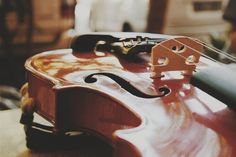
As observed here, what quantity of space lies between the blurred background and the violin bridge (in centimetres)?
177

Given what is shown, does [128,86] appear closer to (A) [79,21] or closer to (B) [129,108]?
(B) [129,108]

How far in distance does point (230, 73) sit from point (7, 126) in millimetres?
819

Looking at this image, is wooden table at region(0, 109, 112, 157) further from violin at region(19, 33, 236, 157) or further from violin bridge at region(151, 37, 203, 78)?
violin bridge at region(151, 37, 203, 78)

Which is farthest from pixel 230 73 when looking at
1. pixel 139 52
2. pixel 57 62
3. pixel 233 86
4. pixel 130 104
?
Answer: pixel 57 62

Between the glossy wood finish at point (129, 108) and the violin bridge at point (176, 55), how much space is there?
1.0 inches

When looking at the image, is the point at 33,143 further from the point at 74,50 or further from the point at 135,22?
the point at 135,22

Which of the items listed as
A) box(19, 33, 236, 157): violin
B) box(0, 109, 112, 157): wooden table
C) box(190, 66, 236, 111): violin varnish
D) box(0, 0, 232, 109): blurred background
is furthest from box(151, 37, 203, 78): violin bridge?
box(0, 0, 232, 109): blurred background

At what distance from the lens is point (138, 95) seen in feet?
2.72

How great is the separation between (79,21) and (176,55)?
196cm

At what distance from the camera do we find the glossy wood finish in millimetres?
621

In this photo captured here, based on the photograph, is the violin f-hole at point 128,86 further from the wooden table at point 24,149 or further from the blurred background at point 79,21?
the blurred background at point 79,21

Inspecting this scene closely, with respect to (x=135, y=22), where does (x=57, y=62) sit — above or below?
above

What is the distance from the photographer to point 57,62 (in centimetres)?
104

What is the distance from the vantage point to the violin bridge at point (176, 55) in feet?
3.05
